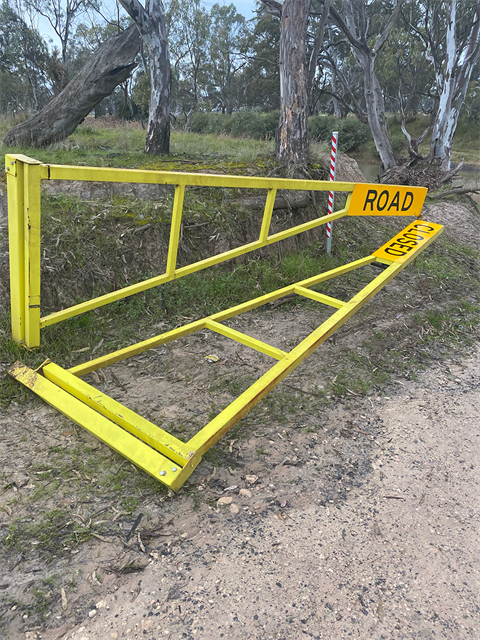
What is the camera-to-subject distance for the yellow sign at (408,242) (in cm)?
510

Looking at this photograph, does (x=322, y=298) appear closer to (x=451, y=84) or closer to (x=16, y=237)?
(x=16, y=237)

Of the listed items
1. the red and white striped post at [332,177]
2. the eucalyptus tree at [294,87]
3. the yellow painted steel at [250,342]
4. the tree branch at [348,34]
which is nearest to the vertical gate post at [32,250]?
the yellow painted steel at [250,342]

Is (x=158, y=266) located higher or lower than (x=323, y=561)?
higher

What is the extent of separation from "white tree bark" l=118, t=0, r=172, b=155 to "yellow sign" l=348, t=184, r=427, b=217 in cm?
442

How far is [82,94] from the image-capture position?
763cm

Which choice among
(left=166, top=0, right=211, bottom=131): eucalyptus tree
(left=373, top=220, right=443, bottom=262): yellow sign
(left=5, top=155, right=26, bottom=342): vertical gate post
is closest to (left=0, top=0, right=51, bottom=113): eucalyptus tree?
(left=166, top=0, right=211, bottom=131): eucalyptus tree

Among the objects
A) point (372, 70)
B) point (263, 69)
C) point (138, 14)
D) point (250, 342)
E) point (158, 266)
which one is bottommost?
point (250, 342)

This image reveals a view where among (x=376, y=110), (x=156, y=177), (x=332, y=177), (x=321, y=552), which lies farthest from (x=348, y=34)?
(x=321, y=552)

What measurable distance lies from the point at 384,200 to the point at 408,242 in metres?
0.87

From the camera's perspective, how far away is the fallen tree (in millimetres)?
7266

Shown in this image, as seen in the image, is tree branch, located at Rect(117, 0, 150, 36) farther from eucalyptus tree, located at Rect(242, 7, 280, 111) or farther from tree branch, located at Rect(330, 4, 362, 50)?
eucalyptus tree, located at Rect(242, 7, 280, 111)

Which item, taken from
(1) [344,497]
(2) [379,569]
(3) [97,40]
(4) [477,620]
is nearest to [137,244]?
(1) [344,497]

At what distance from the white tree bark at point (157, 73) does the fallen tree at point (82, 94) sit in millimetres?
493

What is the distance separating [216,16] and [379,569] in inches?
1863
